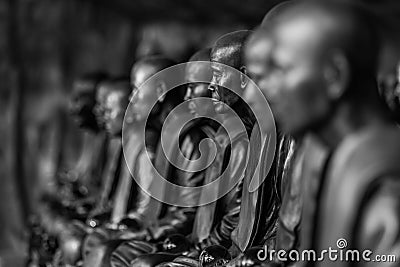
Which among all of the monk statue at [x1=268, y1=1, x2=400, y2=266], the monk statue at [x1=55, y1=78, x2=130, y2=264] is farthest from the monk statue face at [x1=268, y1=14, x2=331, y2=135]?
the monk statue at [x1=55, y1=78, x2=130, y2=264]

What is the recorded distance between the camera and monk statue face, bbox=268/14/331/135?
57.2 inches

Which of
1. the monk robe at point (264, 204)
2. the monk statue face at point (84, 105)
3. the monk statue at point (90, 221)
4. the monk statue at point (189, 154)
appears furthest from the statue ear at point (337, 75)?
the monk statue face at point (84, 105)

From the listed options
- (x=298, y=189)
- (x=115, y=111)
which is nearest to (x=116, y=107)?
(x=115, y=111)

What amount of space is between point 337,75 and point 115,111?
2337 mm

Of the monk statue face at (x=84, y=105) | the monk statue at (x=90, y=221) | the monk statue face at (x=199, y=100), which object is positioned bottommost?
the monk statue at (x=90, y=221)

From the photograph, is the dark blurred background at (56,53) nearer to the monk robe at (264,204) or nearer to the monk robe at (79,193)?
the monk robe at (79,193)

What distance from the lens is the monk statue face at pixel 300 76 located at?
1.45m

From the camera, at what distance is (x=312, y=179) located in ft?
4.97

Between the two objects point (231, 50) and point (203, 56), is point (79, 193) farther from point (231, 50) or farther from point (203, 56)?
point (231, 50)

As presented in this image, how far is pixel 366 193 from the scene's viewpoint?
1.47 meters

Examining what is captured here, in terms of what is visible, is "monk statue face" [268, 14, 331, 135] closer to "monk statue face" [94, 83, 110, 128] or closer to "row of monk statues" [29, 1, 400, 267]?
"row of monk statues" [29, 1, 400, 267]

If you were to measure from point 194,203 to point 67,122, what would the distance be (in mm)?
3726

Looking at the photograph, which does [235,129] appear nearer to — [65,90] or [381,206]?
[381,206]

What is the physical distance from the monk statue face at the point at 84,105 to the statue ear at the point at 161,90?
57.9 inches
